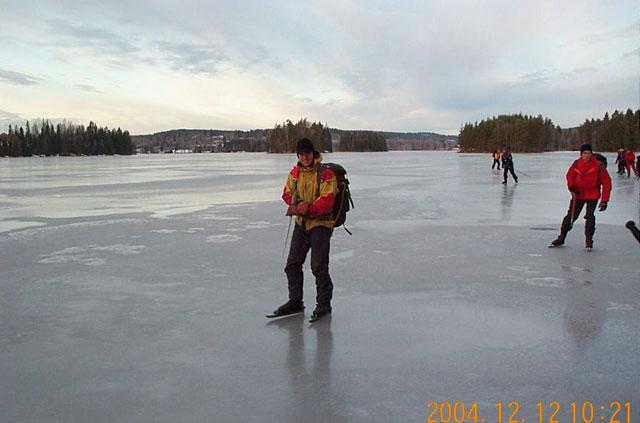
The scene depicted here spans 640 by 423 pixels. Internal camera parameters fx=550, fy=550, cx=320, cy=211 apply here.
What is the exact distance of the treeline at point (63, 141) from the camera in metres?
126

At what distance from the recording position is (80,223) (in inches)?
428

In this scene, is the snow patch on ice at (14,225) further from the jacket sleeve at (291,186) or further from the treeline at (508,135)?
the treeline at (508,135)

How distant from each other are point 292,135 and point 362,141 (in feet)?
145

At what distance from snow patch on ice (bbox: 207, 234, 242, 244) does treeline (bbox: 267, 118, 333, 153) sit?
14045 cm

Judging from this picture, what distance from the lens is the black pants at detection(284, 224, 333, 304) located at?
4.95 metres

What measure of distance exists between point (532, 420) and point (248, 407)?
1538mm

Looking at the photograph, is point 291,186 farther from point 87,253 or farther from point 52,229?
point 52,229

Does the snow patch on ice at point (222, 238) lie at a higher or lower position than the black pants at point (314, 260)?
lower

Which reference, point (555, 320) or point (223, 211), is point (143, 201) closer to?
point (223, 211)
